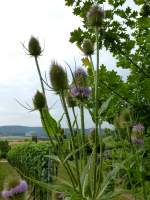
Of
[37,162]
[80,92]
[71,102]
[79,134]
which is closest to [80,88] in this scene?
[80,92]

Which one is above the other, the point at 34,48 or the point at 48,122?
the point at 34,48

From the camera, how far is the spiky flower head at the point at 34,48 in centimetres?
246

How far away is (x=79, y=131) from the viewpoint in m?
2.31

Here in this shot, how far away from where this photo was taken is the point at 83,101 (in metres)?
2.44

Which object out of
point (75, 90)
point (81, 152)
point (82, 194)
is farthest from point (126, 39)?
point (82, 194)

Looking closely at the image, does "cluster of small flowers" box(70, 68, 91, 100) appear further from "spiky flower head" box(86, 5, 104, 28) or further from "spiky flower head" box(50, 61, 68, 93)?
"spiky flower head" box(86, 5, 104, 28)

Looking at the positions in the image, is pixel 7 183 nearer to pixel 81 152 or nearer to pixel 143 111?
pixel 81 152

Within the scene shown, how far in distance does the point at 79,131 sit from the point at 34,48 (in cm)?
53

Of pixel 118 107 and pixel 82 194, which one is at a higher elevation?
pixel 118 107

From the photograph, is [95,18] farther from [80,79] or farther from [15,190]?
[15,190]

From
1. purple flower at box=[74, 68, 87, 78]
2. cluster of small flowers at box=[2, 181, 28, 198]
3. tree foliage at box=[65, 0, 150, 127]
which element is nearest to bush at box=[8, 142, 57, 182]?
tree foliage at box=[65, 0, 150, 127]

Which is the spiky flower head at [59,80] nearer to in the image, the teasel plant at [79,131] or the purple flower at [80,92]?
the teasel plant at [79,131]

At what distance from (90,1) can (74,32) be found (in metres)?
0.30

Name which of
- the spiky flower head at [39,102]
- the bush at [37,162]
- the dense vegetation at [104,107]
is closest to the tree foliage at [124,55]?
the dense vegetation at [104,107]
